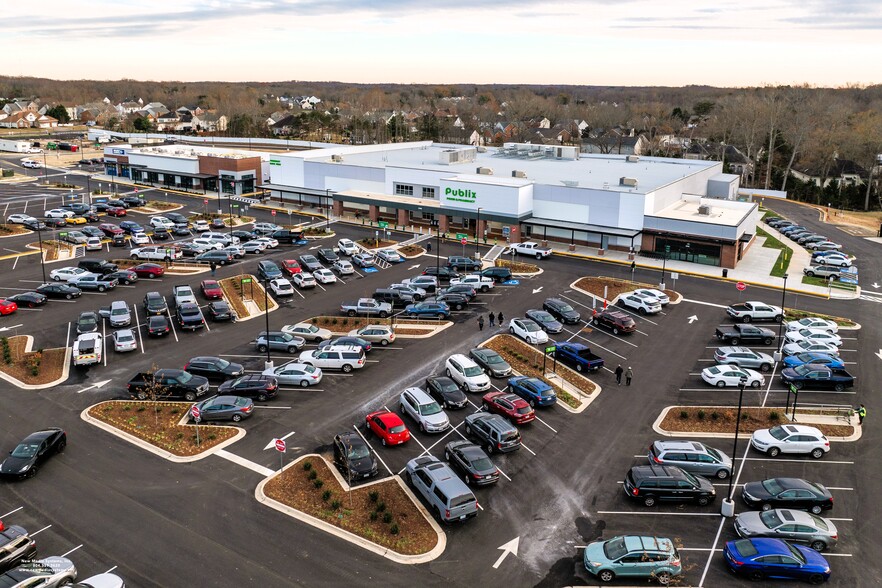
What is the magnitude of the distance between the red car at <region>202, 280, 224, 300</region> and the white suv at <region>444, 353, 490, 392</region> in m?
20.9

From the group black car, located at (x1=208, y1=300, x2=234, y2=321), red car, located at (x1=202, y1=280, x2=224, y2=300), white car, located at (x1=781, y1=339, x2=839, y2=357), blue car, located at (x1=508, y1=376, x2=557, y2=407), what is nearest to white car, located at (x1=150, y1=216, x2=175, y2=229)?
red car, located at (x1=202, y1=280, x2=224, y2=300)

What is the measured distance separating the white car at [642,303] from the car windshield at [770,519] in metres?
24.2

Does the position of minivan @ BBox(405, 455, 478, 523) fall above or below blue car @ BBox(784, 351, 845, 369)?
below

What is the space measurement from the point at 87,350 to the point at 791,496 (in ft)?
116

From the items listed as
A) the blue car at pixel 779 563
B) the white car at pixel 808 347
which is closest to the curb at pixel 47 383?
the blue car at pixel 779 563

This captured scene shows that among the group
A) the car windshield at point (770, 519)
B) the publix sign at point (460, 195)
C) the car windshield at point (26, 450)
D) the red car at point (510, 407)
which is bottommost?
the car windshield at point (770, 519)

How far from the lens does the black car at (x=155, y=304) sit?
149ft

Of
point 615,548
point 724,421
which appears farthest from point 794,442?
point 615,548

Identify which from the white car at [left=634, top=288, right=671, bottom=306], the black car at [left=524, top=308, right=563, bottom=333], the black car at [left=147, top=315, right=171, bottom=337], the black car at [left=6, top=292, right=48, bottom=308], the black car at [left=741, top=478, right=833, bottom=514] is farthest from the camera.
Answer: the white car at [left=634, top=288, right=671, bottom=306]

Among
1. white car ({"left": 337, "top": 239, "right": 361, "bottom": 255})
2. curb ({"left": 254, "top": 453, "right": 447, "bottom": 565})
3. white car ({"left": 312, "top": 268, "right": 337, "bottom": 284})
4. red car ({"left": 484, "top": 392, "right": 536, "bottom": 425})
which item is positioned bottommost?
curb ({"left": 254, "top": 453, "right": 447, "bottom": 565})

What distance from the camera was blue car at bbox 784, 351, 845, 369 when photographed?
37094mm

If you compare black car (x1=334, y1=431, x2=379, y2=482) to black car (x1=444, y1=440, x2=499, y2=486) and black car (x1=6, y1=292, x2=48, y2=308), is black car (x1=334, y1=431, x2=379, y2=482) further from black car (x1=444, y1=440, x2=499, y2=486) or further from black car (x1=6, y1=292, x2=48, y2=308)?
black car (x1=6, y1=292, x2=48, y2=308)

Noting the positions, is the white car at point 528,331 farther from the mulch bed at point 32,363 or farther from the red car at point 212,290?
the mulch bed at point 32,363

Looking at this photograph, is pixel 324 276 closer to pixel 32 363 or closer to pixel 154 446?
pixel 32 363
